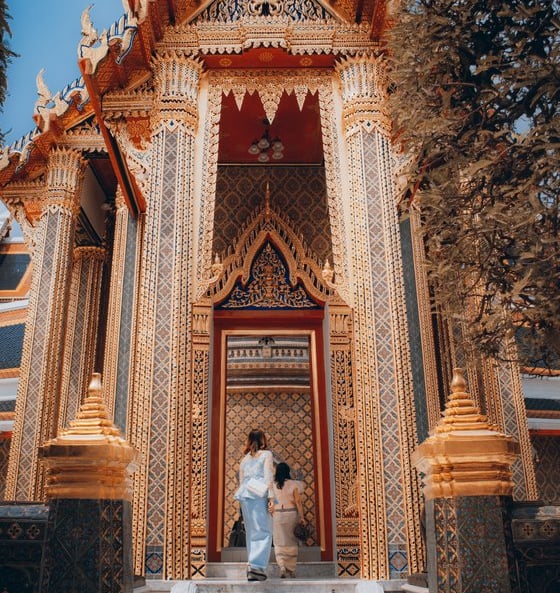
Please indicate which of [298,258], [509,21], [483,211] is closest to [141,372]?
[298,258]

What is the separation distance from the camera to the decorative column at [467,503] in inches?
107

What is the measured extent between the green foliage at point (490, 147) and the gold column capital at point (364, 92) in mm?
2381

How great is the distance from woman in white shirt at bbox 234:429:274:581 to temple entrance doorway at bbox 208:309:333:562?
1.72m

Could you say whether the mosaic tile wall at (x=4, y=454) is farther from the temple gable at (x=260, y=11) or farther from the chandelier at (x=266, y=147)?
the temple gable at (x=260, y=11)

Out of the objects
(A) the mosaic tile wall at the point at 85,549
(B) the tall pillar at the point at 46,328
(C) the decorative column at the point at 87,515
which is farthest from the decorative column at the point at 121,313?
(A) the mosaic tile wall at the point at 85,549

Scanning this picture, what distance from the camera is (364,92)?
6102 millimetres

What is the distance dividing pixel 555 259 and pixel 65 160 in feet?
19.9

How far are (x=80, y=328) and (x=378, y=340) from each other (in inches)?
170

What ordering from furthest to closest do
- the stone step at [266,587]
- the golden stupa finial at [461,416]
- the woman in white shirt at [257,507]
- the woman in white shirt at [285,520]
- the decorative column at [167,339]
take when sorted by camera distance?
the woman in white shirt at [285,520], the decorative column at [167,339], the woman in white shirt at [257,507], the stone step at [266,587], the golden stupa finial at [461,416]

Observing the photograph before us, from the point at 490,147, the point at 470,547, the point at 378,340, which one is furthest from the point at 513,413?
the point at 470,547

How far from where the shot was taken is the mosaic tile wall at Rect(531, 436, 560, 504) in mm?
9094

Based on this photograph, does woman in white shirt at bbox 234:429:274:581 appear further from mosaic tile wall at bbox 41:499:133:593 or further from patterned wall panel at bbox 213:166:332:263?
patterned wall panel at bbox 213:166:332:263

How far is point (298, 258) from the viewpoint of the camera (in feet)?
23.7

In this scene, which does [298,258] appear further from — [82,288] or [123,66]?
[82,288]
